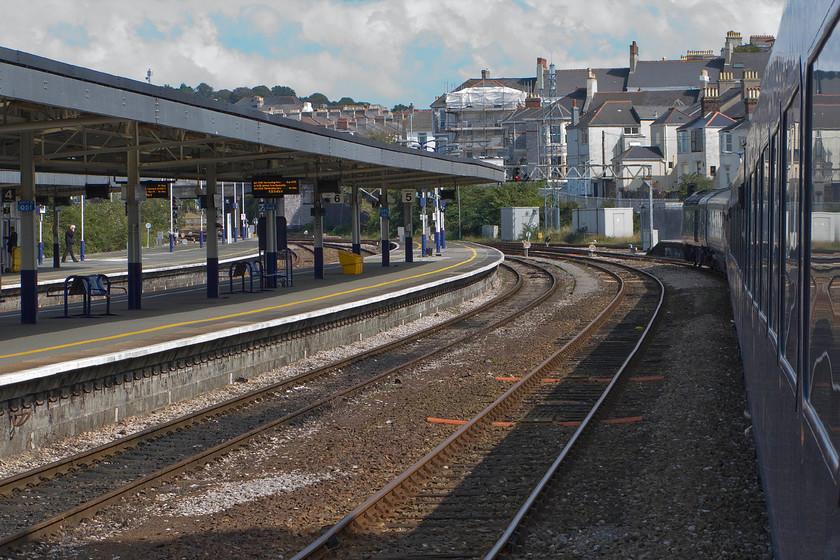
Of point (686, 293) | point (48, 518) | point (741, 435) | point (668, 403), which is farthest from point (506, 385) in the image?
point (686, 293)

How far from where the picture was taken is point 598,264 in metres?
40.4

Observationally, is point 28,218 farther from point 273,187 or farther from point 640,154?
point 640,154

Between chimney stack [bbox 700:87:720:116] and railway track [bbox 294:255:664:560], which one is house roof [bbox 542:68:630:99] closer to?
chimney stack [bbox 700:87:720:116]

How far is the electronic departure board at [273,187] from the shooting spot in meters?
22.5

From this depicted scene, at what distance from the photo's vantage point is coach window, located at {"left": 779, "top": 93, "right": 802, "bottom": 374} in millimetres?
3439

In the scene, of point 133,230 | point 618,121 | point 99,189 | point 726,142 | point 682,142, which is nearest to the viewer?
point 133,230

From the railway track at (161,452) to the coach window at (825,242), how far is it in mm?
5935

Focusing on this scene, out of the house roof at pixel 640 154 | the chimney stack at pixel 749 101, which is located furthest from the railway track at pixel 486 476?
the house roof at pixel 640 154

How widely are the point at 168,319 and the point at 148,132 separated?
10.9ft

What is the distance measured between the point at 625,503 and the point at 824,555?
5.42m

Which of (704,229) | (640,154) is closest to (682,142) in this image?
(640,154)

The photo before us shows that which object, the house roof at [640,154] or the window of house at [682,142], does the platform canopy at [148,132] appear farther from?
the window of house at [682,142]

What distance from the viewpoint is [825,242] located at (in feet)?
9.39

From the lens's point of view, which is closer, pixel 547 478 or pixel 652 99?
pixel 547 478
